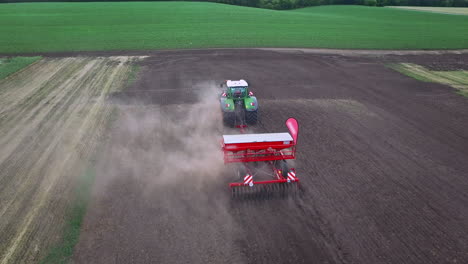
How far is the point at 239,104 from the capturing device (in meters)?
16.0

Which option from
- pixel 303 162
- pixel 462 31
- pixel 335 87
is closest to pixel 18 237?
pixel 303 162

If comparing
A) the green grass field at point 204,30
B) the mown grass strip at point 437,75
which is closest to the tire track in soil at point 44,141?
the green grass field at point 204,30

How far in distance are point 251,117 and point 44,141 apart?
9632 millimetres

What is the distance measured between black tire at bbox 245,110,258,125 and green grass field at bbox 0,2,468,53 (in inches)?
722

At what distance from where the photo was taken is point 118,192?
10.4 metres

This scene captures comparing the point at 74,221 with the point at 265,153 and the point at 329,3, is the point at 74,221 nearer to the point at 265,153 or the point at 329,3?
the point at 265,153

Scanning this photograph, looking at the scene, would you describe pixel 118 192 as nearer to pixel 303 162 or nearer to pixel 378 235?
pixel 303 162

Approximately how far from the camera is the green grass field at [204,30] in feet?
105

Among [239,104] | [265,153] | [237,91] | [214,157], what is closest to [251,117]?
[239,104]

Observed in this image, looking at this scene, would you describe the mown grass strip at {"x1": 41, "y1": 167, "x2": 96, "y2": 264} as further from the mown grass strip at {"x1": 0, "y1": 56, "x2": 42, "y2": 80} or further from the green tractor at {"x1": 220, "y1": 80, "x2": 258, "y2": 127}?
the mown grass strip at {"x1": 0, "y1": 56, "x2": 42, "y2": 80}

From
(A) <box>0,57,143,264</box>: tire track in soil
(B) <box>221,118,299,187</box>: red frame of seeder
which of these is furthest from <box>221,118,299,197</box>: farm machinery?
(A) <box>0,57,143,264</box>: tire track in soil

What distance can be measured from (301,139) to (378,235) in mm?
6109

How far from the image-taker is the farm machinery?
33.8 feet

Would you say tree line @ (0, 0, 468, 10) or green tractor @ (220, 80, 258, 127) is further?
tree line @ (0, 0, 468, 10)
